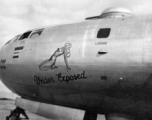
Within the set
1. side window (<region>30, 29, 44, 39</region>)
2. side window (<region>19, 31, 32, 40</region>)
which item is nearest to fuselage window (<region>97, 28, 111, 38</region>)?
side window (<region>30, 29, 44, 39</region>)

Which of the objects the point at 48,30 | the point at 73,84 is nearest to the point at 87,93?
the point at 73,84

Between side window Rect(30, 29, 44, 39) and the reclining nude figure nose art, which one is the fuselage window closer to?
the reclining nude figure nose art

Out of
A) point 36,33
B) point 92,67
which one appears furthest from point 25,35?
point 92,67

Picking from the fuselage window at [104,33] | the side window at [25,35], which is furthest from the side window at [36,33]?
the fuselage window at [104,33]

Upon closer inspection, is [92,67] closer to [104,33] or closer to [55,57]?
[104,33]

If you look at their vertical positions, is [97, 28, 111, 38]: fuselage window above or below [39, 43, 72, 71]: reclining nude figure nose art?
above

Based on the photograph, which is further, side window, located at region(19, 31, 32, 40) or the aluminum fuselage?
side window, located at region(19, 31, 32, 40)

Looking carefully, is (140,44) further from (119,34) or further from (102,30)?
(102,30)

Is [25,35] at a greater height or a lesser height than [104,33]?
greater

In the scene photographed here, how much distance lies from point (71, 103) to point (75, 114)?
1.93 feet

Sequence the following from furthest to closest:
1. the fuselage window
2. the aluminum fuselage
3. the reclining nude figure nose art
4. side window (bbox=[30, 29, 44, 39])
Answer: side window (bbox=[30, 29, 44, 39])
the reclining nude figure nose art
the fuselage window
the aluminum fuselage

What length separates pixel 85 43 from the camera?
9.84 m

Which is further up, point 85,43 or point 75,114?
point 85,43

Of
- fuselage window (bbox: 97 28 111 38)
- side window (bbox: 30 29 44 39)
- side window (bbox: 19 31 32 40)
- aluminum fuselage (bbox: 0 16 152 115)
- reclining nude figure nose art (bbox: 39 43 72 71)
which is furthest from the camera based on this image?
side window (bbox: 19 31 32 40)
